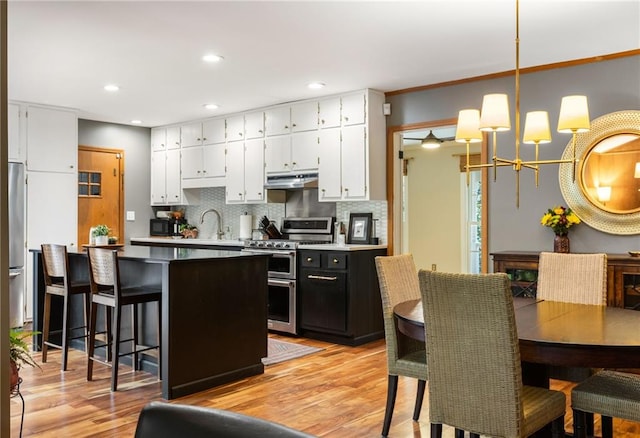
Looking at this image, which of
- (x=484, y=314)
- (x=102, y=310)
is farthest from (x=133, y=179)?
(x=484, y=314)

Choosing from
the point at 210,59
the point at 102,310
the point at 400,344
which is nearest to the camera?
the point at 400,344

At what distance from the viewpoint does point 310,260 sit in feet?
18.1

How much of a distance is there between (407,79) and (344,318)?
2.26 metres

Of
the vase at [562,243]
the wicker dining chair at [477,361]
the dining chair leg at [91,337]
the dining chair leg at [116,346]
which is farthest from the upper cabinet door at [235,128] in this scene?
the wicker dining chair at [477,361]

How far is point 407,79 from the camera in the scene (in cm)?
515

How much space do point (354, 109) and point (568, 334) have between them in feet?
12.1

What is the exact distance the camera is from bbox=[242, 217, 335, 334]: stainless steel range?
561cm

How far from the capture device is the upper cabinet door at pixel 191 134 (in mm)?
7221

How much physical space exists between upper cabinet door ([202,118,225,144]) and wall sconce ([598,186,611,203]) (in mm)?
4222

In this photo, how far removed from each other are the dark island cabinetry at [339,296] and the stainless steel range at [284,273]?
0.08 meters

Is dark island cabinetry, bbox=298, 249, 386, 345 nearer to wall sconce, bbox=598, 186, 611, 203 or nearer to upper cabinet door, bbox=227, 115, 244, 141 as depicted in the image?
upper cabinet door, bbox=227, 115, 244, 141

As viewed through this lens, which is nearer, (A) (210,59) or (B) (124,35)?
(B) (124,35)

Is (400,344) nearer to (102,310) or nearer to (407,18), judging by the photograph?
(407,18)

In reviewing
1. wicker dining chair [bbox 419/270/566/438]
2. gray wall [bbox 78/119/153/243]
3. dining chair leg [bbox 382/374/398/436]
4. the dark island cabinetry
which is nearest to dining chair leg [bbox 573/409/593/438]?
wicker dining chair [bbox 419/270/566/438]
